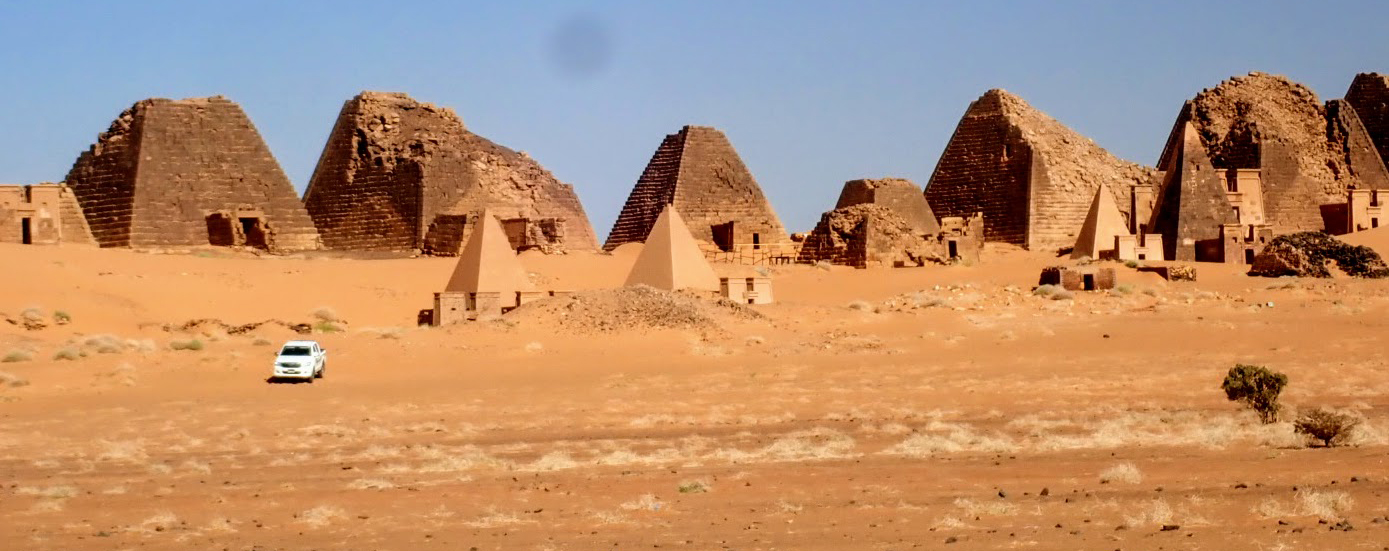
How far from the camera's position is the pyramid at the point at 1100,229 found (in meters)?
46.4

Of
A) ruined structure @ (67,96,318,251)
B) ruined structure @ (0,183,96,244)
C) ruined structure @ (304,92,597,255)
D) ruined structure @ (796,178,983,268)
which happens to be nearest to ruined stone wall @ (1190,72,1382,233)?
ruined structure @ (796,178,983,268)

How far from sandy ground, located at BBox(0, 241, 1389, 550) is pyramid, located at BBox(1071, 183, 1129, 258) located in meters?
5.29

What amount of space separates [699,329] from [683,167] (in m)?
20.1

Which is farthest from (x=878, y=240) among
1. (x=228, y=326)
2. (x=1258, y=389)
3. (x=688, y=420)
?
(x=1258, y=389)

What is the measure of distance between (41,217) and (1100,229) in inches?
840

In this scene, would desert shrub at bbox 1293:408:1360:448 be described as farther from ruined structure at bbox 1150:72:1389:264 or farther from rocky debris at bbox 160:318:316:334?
ruined structure at bbox 1150:72:1389:264

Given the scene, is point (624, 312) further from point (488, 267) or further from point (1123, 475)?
point (1123, 475)

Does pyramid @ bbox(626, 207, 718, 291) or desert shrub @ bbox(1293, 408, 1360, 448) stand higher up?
pyramid @ bbox(626, 207, 718, 291)

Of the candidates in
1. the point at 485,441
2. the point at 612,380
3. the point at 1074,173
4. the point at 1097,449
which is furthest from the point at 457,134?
the point at 1097,449

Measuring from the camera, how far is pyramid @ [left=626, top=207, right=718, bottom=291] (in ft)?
114

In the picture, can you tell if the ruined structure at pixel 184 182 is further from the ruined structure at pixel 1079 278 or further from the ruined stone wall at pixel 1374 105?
the ruined stone wall at pixel 1374 105

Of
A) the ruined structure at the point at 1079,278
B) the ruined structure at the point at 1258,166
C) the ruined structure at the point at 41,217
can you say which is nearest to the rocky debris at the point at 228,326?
the ruined structure at the point at 41,217

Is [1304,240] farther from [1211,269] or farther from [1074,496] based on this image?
[1074,496]

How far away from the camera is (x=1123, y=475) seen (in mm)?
16234
